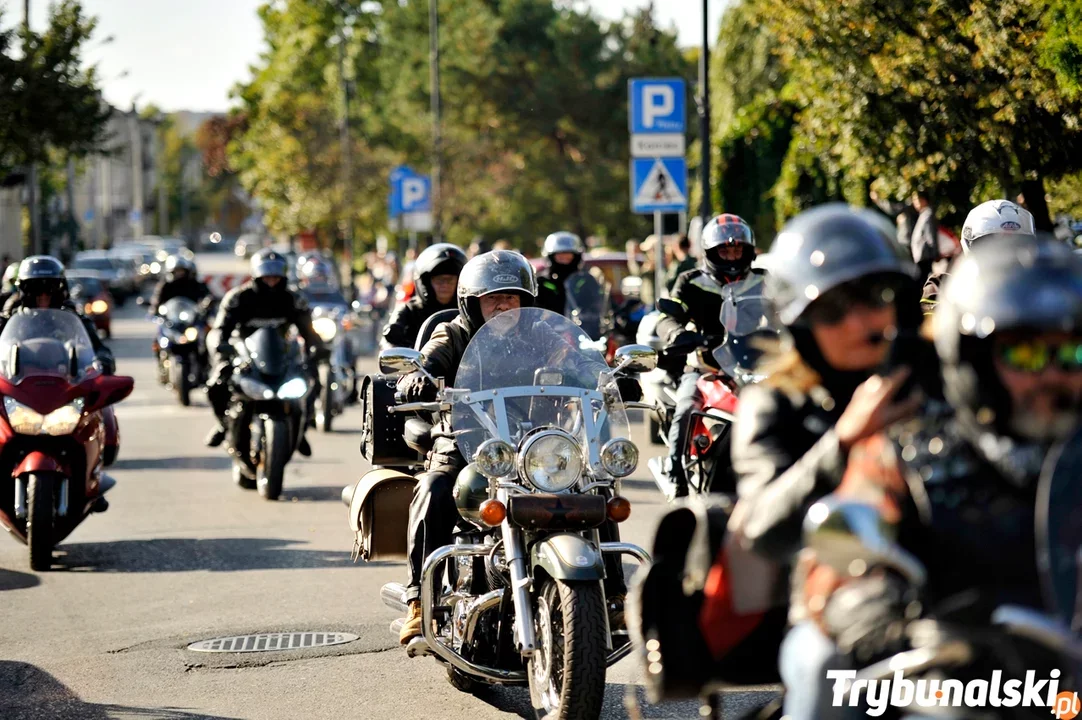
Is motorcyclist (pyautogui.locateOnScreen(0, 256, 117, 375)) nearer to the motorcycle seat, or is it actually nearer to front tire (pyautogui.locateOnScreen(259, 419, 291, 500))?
front tire (pyautogui.locateOnScreen(259, 419, 291, 500))

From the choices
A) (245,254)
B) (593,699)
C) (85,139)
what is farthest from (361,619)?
(245,254)

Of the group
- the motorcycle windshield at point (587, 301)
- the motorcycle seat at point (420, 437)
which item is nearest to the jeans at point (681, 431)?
the motorcycle seat at point (420, 437)

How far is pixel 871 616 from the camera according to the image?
3057 mm

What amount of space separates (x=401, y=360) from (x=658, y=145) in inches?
512

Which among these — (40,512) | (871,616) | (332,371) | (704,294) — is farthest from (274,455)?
(871,616)

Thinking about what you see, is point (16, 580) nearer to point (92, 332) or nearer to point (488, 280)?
point (92, 332)

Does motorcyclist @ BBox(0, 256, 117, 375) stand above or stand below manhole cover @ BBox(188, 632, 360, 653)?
above

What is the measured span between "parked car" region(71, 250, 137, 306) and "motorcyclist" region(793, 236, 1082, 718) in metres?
51.0

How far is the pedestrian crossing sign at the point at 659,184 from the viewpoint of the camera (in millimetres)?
18625

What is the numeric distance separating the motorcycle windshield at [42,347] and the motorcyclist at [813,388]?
6718mm

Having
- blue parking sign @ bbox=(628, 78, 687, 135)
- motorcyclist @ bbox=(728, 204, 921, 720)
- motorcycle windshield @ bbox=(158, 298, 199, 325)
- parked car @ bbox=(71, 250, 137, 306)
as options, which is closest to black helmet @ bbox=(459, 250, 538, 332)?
motorcyclist @ bbox=(728, 204, 921, 720)

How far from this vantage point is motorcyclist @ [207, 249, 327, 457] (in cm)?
1255

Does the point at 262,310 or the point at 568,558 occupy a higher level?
the point at 262,310

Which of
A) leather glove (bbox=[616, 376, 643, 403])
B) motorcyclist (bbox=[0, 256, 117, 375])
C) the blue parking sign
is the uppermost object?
the blue parking sign
